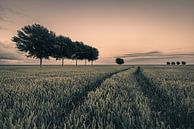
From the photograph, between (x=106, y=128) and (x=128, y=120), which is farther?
(x=128, y=120)

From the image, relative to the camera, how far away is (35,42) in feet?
207

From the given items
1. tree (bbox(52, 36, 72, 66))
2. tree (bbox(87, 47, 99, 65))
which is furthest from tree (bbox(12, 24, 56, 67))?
tree (bbox(87, 47, 99, 65))

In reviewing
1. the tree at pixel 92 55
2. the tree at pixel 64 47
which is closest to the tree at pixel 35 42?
the tree at pixel 64 47

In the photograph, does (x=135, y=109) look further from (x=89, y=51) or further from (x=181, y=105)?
(x=89, y=51)

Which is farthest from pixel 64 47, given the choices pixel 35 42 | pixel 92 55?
pixel 92 55

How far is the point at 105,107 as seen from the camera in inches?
223

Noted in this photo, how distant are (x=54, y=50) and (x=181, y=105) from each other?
64.1m

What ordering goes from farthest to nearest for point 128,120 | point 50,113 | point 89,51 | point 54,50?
point 89,51
point 54,50
point 50,113
point 128,120

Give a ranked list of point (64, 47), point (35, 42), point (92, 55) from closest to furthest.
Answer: point (35, 42) → point (64, 47) → point (92, 55)

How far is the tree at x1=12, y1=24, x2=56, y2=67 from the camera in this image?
62.6 metres

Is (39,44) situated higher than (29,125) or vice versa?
(39,44)

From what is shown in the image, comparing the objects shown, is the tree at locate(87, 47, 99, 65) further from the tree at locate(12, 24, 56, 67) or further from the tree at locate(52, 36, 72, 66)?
the tree at locate(12, 24, 56, 67)

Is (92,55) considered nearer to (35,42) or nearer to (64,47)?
(64,47)

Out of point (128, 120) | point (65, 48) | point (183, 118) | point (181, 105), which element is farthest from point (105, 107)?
point (65, 48)
